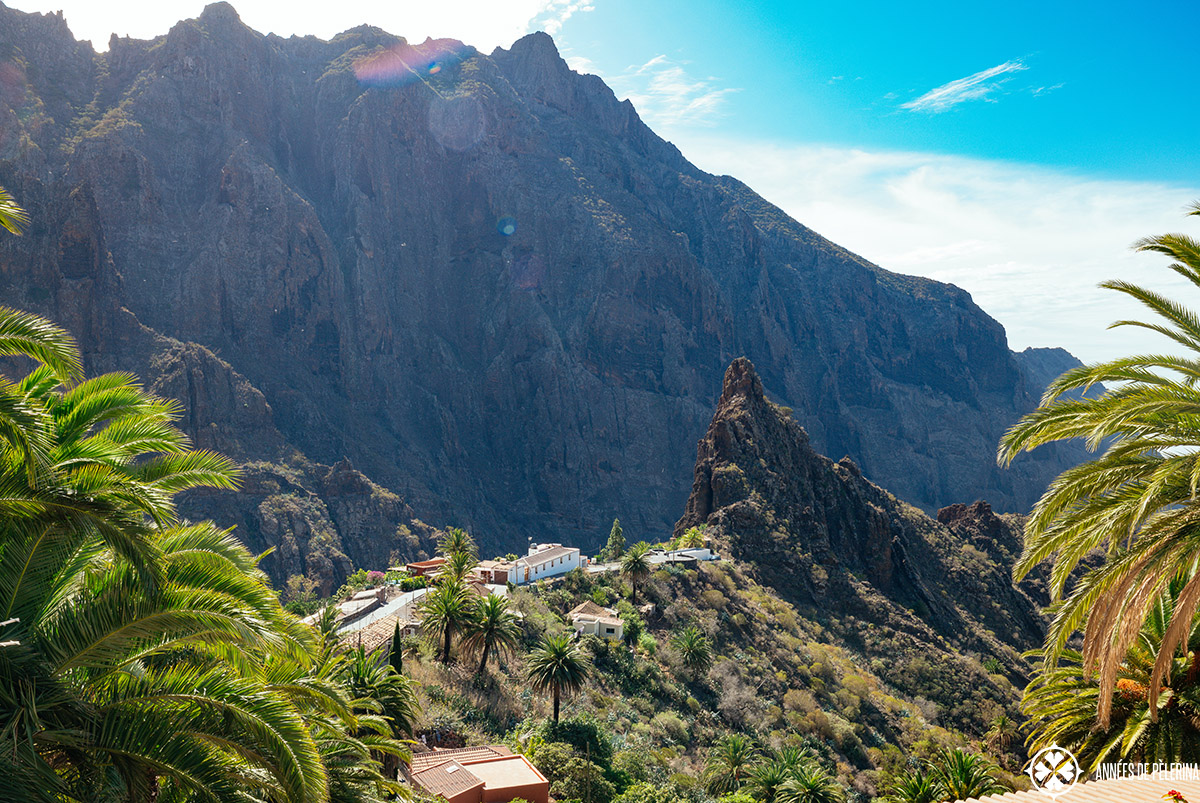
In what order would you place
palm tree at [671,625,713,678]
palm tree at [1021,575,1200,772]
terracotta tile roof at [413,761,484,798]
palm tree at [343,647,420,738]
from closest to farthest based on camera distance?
palm tree at [1021,575,1200,772], palm tree at [343,647,420,738], terracotta tile roof at [413,761,484,798], palm tree at [671,625,713,678]

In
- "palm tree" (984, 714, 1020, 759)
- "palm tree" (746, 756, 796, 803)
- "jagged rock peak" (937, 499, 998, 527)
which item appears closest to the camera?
"palm tree" (746, 756, 796, 803)

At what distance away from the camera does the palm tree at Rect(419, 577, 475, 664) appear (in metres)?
36.4

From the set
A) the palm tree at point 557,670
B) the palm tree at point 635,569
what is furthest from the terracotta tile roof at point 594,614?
the palm tree at point 557,670

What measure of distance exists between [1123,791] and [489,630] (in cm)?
2779

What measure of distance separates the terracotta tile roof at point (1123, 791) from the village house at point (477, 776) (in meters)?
16.5

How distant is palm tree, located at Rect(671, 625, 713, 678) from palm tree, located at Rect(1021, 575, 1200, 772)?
3468cm

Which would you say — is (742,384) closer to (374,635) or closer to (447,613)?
(447,613)

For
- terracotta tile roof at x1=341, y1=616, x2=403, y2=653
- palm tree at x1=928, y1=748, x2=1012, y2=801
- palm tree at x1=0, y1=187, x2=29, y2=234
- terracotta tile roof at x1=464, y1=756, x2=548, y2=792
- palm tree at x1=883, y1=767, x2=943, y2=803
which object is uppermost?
palm tree at x1=0, y1=187, x2=29, y2=234

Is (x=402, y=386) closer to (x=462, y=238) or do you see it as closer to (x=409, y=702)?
(x=462, y=238)

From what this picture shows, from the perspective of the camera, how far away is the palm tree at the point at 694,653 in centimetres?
4794

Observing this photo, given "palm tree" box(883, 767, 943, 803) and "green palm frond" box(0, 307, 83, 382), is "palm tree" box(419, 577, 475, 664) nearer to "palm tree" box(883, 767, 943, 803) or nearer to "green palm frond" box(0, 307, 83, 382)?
"palm tree" box(883, 767, 943, 803)

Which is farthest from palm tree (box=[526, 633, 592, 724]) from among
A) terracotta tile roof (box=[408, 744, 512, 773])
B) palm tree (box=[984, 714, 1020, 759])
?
palm tree (box=[984, 714, 1020, 759])

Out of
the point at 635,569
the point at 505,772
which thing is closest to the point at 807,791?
the point at 505,772

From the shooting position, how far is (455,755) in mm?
27656
